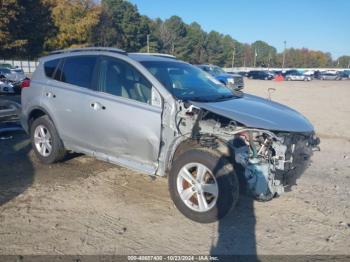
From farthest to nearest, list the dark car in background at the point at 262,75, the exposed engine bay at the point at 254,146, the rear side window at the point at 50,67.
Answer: the dark car in background at the point at 262,75
the rear side window at the point at 50,67
the exposed engine bay at the point at 254,146

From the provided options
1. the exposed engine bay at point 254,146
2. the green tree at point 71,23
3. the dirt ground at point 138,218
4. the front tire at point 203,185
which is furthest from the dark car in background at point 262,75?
the front tire at point 203,185

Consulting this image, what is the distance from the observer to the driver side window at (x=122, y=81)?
4.79m

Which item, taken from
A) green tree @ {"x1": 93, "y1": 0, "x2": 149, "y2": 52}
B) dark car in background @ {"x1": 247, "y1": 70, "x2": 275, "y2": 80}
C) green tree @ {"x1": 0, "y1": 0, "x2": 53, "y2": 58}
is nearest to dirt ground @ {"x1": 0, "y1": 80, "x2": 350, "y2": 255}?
green tree @ {"x1": 0, "y1": 0, "x2": 53, "y2": 58}

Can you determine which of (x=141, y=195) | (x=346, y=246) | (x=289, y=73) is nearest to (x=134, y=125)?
(x=141, y=195)

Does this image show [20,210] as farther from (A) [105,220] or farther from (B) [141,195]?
(B) [141,195]

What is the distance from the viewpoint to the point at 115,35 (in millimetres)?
67625

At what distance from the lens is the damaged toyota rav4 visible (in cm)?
419

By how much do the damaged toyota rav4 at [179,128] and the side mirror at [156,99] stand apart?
13 mm

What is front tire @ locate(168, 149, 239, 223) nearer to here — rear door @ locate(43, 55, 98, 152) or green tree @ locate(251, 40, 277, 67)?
rear door @ locate(43, 55, 98, 152)

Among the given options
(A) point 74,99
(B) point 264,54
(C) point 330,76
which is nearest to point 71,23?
(C) point 330,76

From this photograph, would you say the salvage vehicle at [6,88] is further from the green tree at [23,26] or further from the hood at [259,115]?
the hood at [259,115]

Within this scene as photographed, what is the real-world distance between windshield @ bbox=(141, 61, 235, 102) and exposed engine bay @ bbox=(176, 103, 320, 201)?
0.42m

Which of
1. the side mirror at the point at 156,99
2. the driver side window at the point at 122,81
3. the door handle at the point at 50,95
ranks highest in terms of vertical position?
the driver side window at the point at 122,81

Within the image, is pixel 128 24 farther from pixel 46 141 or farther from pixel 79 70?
pixel 79 70
